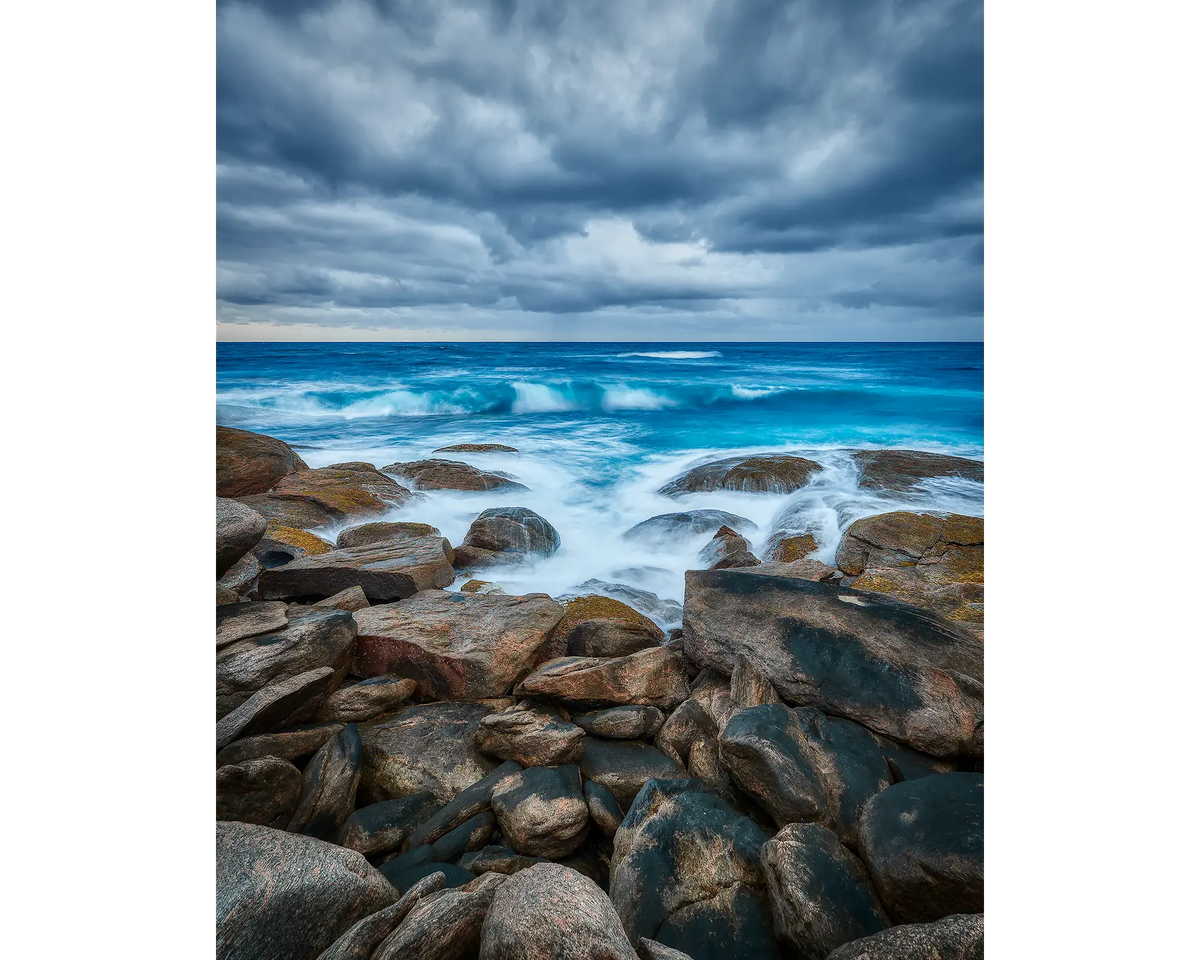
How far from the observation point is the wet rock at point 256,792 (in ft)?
7.27

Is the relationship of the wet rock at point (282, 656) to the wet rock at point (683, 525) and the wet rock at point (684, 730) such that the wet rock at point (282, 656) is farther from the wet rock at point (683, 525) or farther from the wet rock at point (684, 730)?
the wet rock at point (683, 525)

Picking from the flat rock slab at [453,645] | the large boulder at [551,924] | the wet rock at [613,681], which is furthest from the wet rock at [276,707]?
the large boulder at [551,924]

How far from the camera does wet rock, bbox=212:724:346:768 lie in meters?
2.42

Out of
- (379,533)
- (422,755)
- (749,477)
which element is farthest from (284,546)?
(749,477)

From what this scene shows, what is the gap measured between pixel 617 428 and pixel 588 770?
62.6 feet

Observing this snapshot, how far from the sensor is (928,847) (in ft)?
5.51

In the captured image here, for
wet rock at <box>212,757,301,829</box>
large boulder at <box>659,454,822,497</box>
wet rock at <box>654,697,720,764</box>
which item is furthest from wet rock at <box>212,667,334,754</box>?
large boulder at <box>659,454,822,497</box>

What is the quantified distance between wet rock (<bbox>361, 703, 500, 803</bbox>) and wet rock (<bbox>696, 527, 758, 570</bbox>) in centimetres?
393

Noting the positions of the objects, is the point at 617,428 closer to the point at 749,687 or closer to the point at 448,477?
the point at 448,477

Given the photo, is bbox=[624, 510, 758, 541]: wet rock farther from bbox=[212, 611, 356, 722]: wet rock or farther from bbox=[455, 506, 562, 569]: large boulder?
bbox=[212, 611, 356, 722]: wet rock
